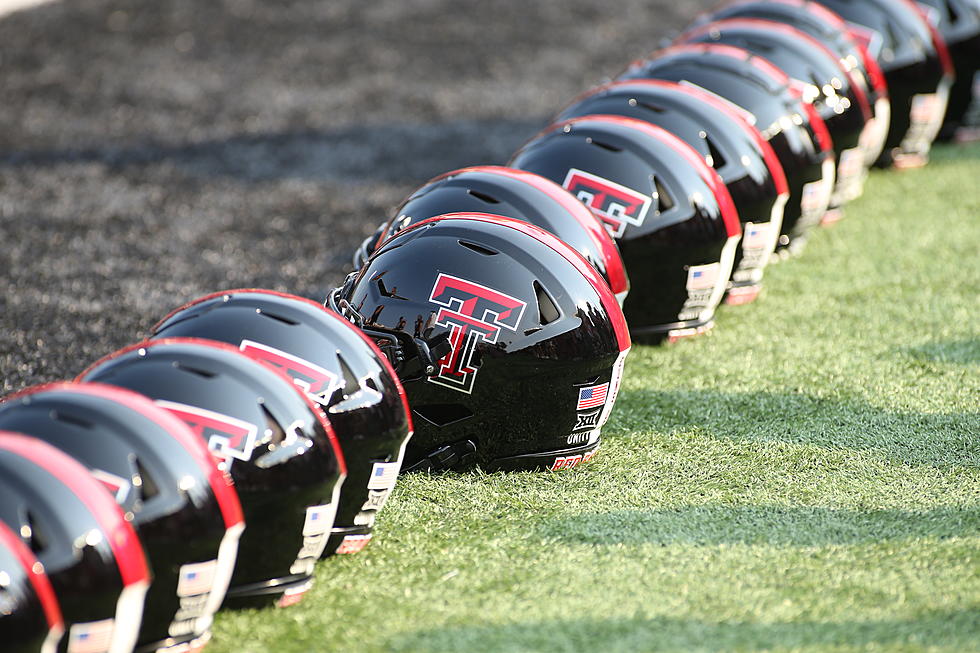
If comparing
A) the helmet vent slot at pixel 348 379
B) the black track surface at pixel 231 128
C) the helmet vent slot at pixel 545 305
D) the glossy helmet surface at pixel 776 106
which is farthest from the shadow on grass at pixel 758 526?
the black track surface at pixel 231 128

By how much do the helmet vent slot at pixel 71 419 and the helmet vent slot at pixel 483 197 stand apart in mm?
1697

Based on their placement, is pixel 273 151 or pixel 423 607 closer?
pixel 423 607

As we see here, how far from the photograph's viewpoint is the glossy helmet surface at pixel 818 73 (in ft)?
17.1

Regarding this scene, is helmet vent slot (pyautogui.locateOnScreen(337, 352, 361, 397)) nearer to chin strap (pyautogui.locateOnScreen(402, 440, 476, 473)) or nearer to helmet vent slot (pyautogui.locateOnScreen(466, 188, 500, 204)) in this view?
chin strap (pyautogui.locateOnScreen(402, 440, 476, 473))

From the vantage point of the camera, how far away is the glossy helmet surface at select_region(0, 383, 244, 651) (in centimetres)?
250

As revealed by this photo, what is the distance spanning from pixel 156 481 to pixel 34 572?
1.11ft

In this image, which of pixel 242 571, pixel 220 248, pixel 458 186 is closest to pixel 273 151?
pixel 220 248

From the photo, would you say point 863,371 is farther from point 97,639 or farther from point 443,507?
point 97,639

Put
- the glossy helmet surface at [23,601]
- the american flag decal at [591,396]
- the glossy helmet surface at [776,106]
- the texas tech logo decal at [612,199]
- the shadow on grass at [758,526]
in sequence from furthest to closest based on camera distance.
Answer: the glossy helmet surface at [776,106] < the texas tech logo decal at [612,199] < the american flag decal at [591,396] < the shadow on grass at [758,526] < the glossy helmet surface at [23,601]

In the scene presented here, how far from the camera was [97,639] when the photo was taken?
2.39 meters

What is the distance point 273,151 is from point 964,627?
5.23 metres

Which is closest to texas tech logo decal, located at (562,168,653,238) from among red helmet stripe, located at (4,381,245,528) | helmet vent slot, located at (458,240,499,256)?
helmet vent slot, located at (458,240,499,256)

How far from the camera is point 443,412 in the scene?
3514 mm

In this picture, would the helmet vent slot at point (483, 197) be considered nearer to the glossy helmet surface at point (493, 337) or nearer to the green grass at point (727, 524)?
the glossy helmet surface at point (493, 337)
